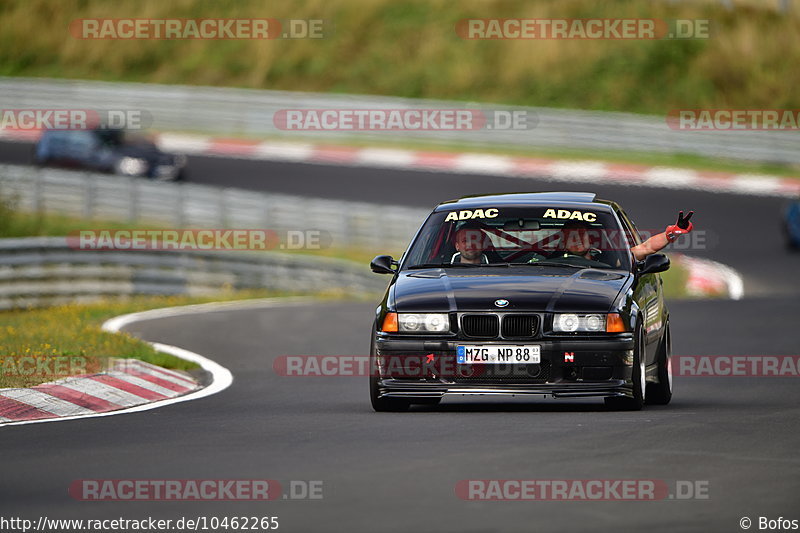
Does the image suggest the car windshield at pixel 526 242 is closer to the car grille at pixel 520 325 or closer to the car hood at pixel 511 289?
the car hood at pixel 511 289

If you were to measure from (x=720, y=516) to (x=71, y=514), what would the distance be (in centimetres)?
291

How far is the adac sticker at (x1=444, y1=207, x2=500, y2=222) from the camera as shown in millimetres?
11789

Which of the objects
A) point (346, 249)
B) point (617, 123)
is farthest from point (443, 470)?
point (617, 123)

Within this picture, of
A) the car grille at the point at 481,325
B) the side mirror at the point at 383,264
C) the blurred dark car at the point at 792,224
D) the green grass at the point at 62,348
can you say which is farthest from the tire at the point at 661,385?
the blurred dark car at the point at 792,224

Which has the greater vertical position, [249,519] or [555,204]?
[555,204]

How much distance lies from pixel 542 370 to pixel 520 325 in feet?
1.09

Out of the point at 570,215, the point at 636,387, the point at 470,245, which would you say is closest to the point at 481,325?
the point at 636,387

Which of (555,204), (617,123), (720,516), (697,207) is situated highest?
(617,123)

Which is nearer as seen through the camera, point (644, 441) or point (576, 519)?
point (576, 519)

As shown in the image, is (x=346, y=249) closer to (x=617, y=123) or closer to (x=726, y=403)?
(x=617, y=123)

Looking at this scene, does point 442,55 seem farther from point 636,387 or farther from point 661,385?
point 636,387

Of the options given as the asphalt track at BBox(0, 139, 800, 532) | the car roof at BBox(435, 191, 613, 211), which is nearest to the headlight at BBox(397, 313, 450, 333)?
the asphalt track at BBox(0, 139, 800, 532)

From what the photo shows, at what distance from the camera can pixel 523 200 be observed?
473 inches

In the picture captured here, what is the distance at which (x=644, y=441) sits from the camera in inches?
361
